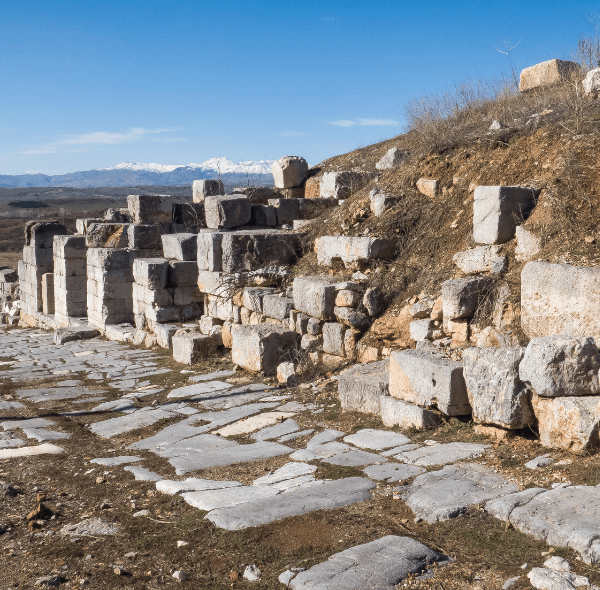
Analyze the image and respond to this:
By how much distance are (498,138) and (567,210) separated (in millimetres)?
2198

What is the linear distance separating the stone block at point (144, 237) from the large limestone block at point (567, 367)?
9.41 metres

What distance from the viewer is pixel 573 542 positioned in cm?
336

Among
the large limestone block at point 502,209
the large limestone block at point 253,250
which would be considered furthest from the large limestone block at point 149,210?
the large limestone block at point 502,209

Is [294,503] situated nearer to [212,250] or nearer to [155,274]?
[212,250]

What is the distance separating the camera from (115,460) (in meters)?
5.59

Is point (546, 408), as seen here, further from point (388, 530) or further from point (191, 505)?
point (191, 505)

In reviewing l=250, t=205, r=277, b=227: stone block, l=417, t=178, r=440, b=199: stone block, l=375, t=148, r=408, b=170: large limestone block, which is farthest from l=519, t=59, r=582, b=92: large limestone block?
l=250, t=205, r=277, b=227: stone block

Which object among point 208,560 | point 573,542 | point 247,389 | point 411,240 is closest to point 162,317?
point 247,389

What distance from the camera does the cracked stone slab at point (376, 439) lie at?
529 cm

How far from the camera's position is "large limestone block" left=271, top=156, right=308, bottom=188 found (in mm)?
13938

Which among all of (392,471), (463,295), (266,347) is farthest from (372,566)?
(266,347)

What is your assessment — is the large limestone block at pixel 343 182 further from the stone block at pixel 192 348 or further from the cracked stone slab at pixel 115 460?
the cracked stone slab at pixel 115 460

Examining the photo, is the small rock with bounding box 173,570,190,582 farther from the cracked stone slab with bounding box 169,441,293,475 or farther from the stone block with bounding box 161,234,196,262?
the stone block with bounding box 161,234,196,262

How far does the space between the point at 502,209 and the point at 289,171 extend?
7.98m
